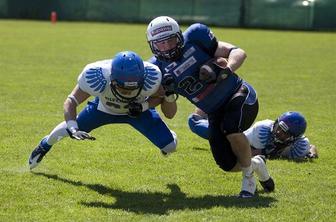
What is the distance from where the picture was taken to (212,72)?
5586mm

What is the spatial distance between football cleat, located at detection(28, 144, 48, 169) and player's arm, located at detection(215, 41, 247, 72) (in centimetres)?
207

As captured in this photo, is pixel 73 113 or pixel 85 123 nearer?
pixel 73 113

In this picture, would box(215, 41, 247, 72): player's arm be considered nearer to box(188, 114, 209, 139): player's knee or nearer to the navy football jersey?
the navy football jersey

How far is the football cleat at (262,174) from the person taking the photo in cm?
604

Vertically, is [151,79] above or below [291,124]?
above

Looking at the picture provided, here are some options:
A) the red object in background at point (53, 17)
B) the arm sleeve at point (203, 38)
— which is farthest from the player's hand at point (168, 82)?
the red object in background at point (53, 17)

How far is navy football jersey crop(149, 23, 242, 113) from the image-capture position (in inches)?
233

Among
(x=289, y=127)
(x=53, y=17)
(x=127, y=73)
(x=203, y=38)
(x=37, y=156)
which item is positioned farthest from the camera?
(x=53, y=17)

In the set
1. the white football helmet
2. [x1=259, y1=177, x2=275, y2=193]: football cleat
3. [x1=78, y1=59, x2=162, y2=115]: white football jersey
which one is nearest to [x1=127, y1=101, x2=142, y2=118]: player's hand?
[x1=78, y1=59, x2=162, y2=115]: white football jersey

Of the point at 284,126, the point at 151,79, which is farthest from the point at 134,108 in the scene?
the point at 284,126

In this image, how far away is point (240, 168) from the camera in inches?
241

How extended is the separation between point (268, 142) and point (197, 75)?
1.92m

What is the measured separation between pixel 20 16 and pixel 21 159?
33604 mm

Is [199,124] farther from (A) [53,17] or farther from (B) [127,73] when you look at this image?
(A) [53,17]
